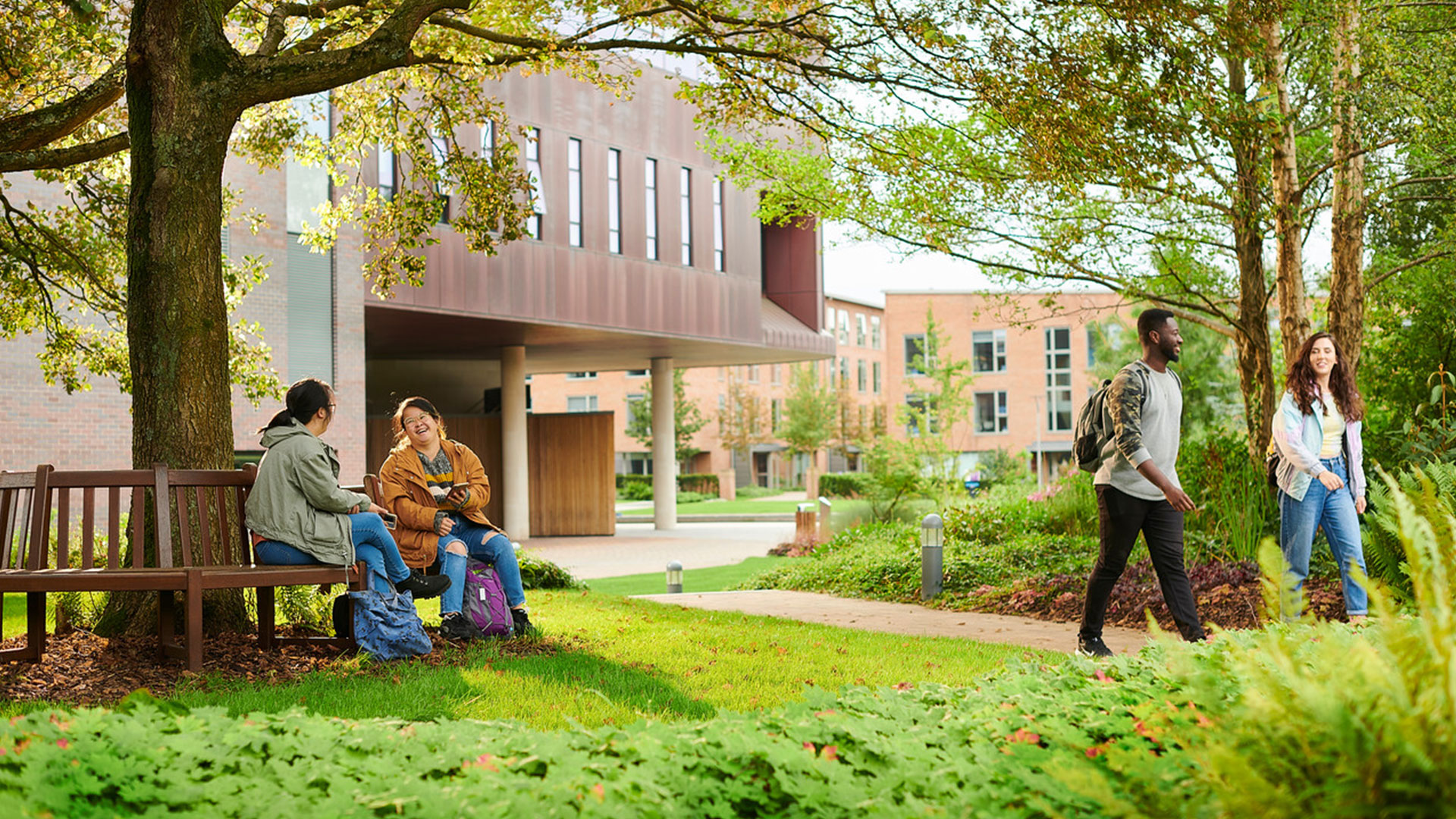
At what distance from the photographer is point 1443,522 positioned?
3.19m

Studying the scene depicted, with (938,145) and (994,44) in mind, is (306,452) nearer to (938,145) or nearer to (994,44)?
(994,44)

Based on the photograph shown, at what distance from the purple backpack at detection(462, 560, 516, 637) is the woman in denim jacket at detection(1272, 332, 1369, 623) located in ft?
15.7

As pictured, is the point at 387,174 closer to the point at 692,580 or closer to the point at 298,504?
the point at 692,580

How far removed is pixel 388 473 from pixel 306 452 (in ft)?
3.47

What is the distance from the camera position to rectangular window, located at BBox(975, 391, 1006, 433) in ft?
203

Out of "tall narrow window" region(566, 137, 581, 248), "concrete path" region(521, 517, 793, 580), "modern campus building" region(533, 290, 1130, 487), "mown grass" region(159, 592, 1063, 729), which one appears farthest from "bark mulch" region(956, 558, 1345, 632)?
"modern campus building" region(533, 290, 1130, 487)

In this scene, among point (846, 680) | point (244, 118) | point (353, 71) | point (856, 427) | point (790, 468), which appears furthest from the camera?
point (790, 468)

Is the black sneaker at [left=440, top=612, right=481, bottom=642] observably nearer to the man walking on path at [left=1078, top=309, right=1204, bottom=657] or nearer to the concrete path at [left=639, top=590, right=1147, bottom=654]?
the concrete path at [left=639, top=590, right=1147, bottom=654]

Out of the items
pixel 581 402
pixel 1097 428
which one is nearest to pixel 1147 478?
pixel 1097 428

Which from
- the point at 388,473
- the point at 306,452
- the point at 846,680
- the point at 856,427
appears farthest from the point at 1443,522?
the point at 856,427

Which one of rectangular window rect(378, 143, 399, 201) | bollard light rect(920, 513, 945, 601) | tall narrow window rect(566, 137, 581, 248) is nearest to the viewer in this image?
bollard light rect(920, 513, 945, 601)

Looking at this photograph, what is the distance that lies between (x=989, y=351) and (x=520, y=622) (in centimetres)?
5659

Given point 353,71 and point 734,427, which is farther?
point 734,427

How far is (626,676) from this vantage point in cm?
611
